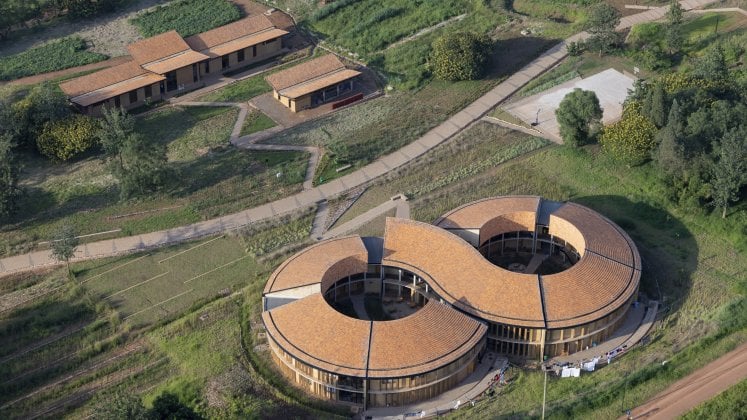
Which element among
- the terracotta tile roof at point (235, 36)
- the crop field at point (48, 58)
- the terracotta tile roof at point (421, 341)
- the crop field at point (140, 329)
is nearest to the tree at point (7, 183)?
the crop field at point (140, 329)

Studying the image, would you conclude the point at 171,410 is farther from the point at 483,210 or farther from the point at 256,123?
the point at 256,123

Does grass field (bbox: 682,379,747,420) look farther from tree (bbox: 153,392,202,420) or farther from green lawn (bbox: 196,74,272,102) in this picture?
green lawn (bbox: 196,74,272,102)

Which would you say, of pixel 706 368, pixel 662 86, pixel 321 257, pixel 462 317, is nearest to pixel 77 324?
pixel 321 257

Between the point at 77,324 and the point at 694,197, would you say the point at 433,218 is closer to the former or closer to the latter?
the point at 694,197

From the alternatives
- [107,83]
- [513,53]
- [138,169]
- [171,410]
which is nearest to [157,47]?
[107,83]

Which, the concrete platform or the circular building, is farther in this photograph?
the concrete platform

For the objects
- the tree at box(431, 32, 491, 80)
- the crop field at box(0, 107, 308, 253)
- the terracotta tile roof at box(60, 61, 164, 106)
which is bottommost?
the crop field at box(0, 107, 308, 253)

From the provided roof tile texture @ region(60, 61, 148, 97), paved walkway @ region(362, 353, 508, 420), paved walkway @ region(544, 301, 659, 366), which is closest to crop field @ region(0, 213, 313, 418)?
paved walkway @ region(362, 353, 508, 420)
